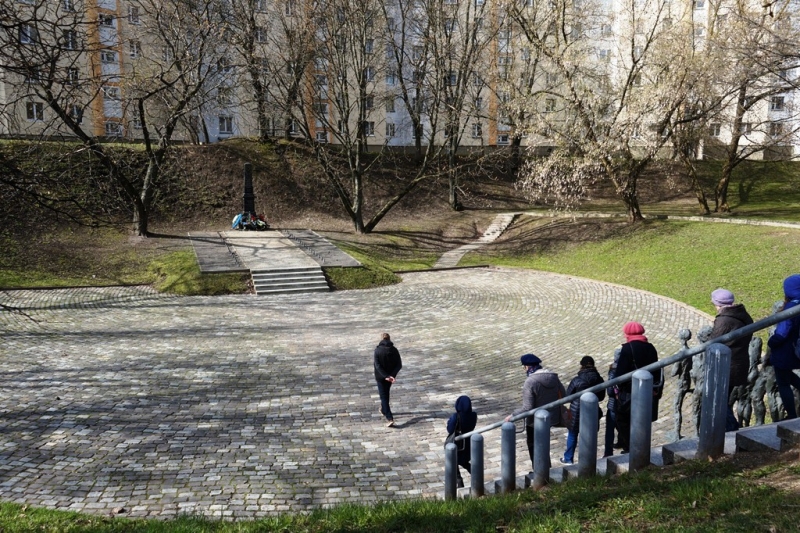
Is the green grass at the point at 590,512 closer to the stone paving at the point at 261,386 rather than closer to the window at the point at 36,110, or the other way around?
the stone paving at the point at 261,386

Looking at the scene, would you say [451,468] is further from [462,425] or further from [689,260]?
[689,260]

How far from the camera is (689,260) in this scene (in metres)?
22.0

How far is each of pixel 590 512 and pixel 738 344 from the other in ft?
11.4

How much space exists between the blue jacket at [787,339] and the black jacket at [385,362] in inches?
215

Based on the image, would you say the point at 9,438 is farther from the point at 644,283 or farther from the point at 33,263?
the point at 644,283

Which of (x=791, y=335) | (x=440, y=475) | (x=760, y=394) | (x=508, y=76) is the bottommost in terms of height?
(x=440, y=475)

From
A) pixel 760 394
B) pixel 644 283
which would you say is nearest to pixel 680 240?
pixel 644 283

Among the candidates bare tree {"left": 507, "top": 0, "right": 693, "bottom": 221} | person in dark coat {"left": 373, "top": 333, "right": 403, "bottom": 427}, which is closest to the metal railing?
person in dark coat {"left": 373, "top": 333, "right": 403, "bottom": 427}

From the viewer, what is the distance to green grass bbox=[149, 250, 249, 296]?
21.1 m

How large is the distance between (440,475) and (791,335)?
14.8 feet

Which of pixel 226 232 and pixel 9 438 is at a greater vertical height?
pixel 226 232

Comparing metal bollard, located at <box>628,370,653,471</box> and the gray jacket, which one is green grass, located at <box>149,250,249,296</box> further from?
metal bollard, located at <box>628,370,653,471</box>

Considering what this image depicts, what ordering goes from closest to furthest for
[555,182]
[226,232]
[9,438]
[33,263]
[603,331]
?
[9,438] → [603,331] → [33,263] → [555,182] → [226,232]

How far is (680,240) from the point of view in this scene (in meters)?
24.6
